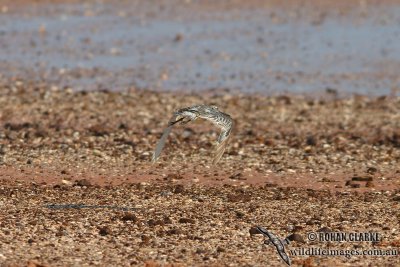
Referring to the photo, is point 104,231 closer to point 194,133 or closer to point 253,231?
point 253,231

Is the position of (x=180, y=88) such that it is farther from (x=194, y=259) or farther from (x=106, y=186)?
(x=194, y=259)

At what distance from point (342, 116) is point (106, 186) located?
6.19 meters

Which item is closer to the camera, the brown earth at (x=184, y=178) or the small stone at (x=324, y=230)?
the brown earth at (x=184, y=178)

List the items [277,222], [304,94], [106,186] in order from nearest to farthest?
[277,222] < [106,186] < [304,94]

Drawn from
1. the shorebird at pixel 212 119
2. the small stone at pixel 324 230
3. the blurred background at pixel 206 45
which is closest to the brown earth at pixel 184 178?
the small stone at pixel 324 230

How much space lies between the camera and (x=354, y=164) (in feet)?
46.8

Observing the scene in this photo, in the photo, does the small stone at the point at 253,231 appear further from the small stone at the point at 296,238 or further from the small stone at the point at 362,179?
the small stone at the point at 362,179

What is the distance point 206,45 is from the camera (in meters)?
25.7

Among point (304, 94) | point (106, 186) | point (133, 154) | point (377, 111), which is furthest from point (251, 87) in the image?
point (106, 186)

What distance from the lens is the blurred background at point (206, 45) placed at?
2169 centimetres

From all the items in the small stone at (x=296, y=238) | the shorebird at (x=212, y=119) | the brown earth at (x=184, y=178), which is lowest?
the brown earth at (x=184, y=178)

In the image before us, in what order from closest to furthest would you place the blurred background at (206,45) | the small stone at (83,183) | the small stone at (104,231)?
1. the small stone at (104,231)
2. the small stone at (83,183)
3. the blurred background at (206,45)

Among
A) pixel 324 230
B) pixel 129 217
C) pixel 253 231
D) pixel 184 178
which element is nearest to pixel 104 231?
pixel 129 217

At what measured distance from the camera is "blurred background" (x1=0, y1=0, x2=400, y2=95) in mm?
21688
